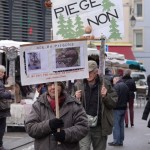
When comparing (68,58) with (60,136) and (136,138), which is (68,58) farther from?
(136,138)

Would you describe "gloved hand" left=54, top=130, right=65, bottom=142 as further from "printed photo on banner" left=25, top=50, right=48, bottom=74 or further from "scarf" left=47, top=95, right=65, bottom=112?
"printed photo on banner" left=25, top=50, right=48, bottom=74

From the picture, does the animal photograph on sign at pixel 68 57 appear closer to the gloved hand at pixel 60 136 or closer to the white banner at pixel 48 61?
the white banner at pixel 48 61

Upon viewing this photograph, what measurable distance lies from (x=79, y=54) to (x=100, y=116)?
170 cm

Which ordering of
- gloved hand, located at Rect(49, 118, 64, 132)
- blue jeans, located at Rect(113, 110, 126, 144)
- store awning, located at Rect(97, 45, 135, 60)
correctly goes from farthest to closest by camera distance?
store awning, located at Rect(97, 45, 135, 60) < blue jeans, located at Rect(113, 110, 126, 144) < gloved hand, located at Rect(49, 118, 64, 132)

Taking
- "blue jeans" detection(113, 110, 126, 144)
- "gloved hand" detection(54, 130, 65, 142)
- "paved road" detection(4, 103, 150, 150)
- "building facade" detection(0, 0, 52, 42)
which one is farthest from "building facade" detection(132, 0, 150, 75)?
"gloved hand" detection(54, 130, 65, 142)

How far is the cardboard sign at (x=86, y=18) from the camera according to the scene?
786cm

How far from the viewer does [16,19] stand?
23.4m

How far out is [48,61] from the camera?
5.55 m

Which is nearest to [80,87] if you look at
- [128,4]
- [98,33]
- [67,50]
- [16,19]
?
[98,33]

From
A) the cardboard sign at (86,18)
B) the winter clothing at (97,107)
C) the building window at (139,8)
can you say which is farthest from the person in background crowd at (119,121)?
the building window at (139,8)

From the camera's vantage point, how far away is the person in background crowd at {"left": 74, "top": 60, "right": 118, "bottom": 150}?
7121mm

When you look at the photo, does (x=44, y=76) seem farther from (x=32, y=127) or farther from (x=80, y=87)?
(x=80, y=87)

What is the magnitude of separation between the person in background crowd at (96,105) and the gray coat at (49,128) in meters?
1.60

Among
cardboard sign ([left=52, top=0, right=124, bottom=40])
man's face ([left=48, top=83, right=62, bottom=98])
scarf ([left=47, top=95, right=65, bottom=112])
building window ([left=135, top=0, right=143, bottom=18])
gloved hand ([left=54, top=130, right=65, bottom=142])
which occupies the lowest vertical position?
gloved hand ([left=54, top=130, right=65, bottom=142])
